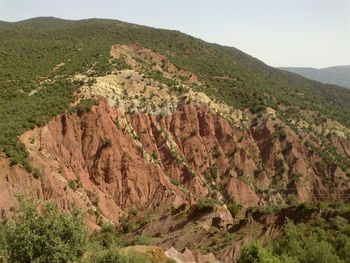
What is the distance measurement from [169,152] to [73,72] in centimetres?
1616

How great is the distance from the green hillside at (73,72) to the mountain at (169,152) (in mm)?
237

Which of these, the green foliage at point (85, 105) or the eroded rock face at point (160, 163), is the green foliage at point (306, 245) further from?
the green foliage at point (85, 105)

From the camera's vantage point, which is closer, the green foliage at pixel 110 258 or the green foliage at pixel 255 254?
the green foliage at pixel 110 258

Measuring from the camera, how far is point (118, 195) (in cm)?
4509

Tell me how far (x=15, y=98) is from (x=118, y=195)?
15024 mm

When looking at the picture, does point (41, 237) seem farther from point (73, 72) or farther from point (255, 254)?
point (73, 72)

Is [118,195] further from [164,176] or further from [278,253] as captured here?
[278,253]

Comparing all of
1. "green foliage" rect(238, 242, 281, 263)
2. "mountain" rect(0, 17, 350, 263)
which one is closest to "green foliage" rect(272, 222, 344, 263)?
"mountain" rect(0, 17, 350, 263)

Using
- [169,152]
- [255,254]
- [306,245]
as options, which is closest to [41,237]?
[255,254]

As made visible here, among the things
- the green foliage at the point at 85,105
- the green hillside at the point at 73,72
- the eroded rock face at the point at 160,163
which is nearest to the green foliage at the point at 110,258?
the eroded rock face at the point at 160,163

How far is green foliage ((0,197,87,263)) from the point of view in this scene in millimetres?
17156

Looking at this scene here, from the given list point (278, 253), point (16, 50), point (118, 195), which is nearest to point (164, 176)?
point (118, 195)

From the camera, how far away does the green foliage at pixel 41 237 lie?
17156 mm

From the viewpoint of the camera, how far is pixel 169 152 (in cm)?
5147
